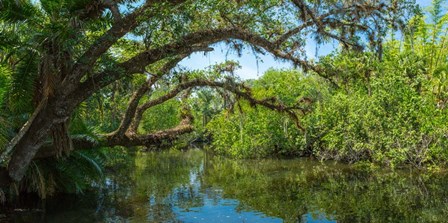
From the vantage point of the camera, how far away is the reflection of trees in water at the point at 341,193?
12867 mm

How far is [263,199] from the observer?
15734 mm

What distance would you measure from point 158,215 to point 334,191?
299 inches

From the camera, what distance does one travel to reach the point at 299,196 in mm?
16047

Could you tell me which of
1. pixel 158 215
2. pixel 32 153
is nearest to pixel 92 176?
pixel 158 215

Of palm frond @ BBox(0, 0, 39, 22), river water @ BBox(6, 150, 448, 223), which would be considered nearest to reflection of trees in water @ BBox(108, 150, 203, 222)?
river water @ BBox(6, 150, 448, 223)

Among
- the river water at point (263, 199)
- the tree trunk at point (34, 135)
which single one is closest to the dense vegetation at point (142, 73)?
the tree trunk at point (34, 135)

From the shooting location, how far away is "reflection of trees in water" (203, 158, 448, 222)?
1287 centimetres

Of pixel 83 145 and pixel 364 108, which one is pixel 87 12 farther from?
pixel 364 108

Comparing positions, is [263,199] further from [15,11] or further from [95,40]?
[15,11]

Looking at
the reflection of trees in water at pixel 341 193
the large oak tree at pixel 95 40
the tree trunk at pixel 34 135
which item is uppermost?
the large oak tree at pixel 95 40

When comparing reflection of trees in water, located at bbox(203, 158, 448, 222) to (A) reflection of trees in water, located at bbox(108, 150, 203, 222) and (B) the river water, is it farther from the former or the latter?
(A) reflection of trees in water, located at bbox(108, 150, 203, 222)

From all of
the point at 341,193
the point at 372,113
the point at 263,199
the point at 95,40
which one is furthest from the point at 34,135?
the point at 372,113

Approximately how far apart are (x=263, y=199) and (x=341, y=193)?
10.6 ft

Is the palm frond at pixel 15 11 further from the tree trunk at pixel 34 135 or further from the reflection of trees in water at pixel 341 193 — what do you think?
the reflection of trees in water at pixel 341 193
